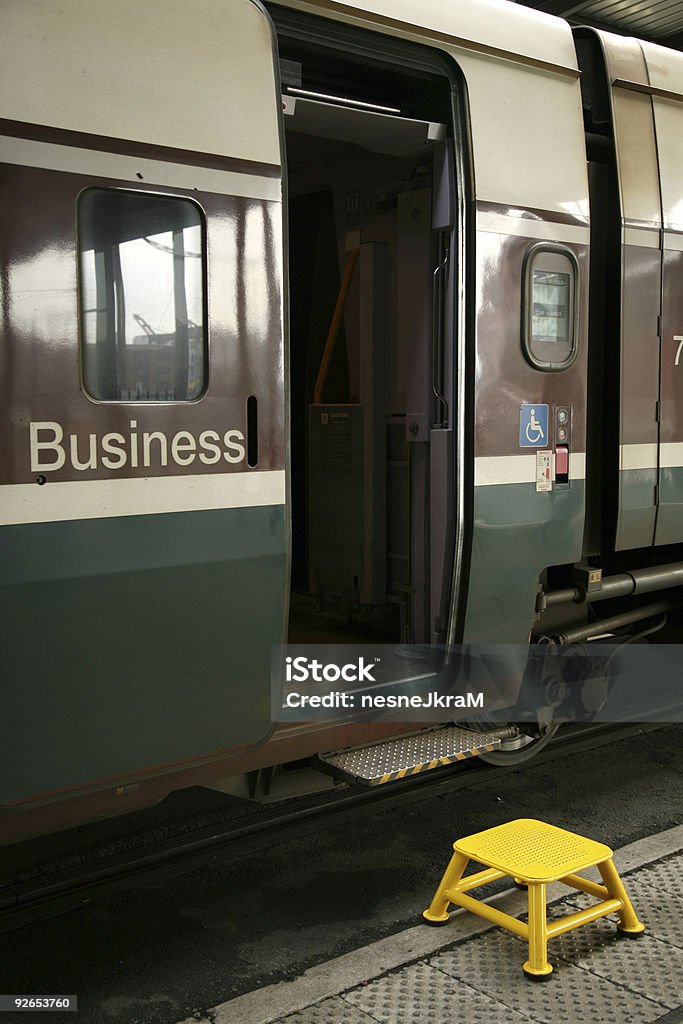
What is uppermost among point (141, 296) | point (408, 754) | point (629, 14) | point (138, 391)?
point (629, 14)

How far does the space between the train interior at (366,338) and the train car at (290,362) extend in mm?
21

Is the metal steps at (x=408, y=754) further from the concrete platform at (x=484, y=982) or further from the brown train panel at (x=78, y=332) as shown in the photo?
the brown train panel at (x=78, y=332)

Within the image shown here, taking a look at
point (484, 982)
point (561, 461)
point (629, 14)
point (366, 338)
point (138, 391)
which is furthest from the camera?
point (629, 14)

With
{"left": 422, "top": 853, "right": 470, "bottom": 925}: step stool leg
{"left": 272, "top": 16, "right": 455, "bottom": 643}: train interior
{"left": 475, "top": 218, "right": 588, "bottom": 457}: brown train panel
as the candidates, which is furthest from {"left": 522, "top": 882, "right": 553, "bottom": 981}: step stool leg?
{"left": 475, "top": 218, "right": 588, "bottom": 457}: brown train panel

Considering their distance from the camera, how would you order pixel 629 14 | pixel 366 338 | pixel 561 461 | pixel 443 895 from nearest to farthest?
pixel 443 895, pixel 561 461, pixel 366 338, pixel 629 14

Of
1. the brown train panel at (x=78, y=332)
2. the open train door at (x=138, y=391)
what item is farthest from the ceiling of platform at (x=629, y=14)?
the brown train panel at (x=78, y=332)

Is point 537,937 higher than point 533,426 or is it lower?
lower

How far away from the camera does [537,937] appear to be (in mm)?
3855

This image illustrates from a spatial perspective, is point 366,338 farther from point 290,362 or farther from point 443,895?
point 443,895

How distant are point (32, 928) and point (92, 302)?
8.51ft

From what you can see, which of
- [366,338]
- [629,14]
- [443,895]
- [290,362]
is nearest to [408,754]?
[443,895]

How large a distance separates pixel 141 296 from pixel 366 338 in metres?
2.21

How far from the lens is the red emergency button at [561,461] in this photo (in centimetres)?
487

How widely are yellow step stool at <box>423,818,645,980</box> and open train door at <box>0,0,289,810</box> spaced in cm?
106
